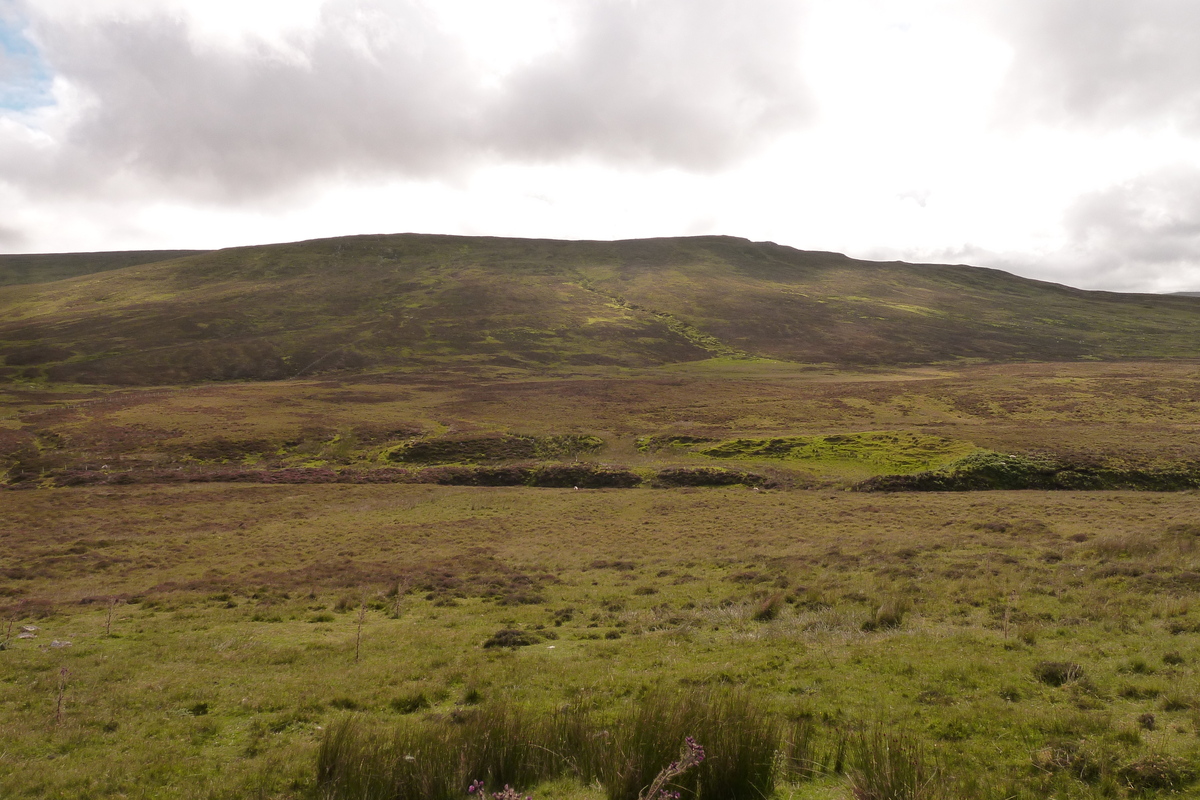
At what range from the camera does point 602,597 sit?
912 inches

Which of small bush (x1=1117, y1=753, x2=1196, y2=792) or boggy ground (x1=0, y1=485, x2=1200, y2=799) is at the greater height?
small bush (x1=1117, y1=753, x2=1196, y2=792)

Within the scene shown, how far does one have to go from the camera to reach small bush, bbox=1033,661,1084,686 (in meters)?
12.2

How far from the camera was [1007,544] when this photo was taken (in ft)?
90.8

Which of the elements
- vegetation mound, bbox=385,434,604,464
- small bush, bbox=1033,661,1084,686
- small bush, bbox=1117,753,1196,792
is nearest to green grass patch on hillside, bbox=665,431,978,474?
vegetation mound, bbox=385,434,604,464

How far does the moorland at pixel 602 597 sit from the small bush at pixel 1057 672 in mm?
58

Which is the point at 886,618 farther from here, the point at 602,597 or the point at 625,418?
the point at 625,418

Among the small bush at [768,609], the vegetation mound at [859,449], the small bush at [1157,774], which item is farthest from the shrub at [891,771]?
the vegetation mound at [859,449]

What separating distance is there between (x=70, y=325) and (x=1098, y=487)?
721 ft

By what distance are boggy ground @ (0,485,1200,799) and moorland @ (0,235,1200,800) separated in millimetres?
110

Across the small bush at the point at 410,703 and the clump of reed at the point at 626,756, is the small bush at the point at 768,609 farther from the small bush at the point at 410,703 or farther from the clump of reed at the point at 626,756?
the small bush at the point at 410,703

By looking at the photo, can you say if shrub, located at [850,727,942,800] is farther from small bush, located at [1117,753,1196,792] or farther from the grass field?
small bush, located at [1117,753,1196,792]

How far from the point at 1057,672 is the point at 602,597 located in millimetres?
14509

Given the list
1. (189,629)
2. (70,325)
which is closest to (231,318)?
(70,325)

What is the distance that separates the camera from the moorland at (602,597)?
9.49m
